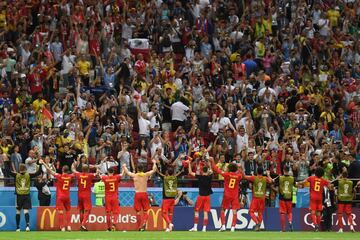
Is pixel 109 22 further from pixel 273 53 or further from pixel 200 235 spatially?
pixel 200 235

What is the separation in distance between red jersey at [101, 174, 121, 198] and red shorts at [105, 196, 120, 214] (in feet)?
0.41

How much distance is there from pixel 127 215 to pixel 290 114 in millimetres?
7697

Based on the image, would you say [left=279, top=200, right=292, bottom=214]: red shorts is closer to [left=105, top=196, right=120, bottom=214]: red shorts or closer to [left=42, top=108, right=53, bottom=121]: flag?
[left=105, top=196, right=120, bottom=214]: red shorts

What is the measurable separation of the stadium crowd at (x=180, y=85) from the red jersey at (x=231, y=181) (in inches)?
38.1

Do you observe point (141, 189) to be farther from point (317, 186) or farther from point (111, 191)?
point (317, 186)

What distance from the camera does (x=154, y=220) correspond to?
40312 millimetres

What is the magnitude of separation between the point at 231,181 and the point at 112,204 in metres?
3.82

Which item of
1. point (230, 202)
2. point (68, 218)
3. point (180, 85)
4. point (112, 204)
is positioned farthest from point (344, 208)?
point (68, 218)

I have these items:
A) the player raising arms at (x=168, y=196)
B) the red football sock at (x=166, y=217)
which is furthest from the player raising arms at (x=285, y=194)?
the red football sock at (x=166, y=217)

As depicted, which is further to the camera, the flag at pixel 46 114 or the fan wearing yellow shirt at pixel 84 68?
the fan wearing yellow shirt at pixel 84 68

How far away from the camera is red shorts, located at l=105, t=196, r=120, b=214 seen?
3901 centimetres

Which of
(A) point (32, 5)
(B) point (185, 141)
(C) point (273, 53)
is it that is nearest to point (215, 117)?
(B) point (185, 141)

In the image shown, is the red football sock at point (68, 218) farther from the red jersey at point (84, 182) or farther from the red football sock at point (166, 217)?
the red football sock at point (166, 217)

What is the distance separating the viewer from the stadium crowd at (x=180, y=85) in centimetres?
4178
